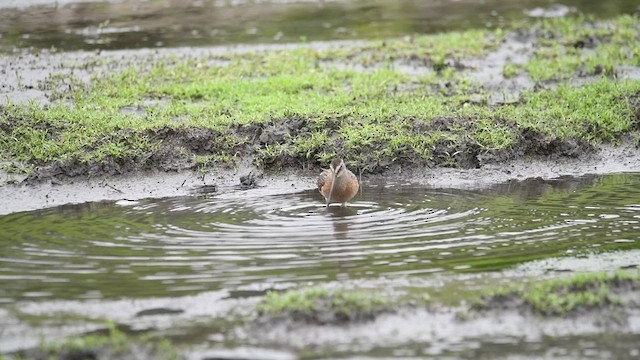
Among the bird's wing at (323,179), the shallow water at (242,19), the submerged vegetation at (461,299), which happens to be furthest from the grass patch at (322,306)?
the shallow water at (242,19)

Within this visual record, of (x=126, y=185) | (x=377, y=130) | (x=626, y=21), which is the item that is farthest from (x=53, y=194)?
(x=626, y=21)

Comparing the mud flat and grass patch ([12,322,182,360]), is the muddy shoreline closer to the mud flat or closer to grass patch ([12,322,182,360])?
the mud flat

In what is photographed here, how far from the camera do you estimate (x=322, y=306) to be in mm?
6672

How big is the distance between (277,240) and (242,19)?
11.5m

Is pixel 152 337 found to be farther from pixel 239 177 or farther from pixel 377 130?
pixel 377 130

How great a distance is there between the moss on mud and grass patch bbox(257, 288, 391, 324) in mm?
4234

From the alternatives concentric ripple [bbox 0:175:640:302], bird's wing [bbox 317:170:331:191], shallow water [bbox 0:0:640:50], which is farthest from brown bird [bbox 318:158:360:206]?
shallow water [bbox 0:0:640:50]

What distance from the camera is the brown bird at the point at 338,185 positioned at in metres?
9.56

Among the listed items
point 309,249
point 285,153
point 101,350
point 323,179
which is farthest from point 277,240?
point 285,153

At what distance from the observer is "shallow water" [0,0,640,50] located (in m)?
17.2

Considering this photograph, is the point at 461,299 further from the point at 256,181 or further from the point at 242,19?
the point at 242,19

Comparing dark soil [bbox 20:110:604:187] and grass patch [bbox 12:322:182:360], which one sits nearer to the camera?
grass patch [bbox 12:322:182:360]

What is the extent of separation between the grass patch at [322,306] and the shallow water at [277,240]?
0.44 meters

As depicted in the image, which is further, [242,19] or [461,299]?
[242,19]
